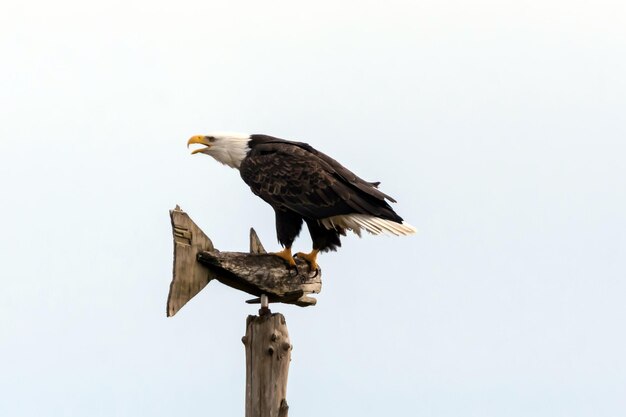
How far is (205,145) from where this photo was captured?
27.0ft

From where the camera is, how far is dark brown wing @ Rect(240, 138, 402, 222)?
25.9 ft

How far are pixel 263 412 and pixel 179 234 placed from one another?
1.33 m

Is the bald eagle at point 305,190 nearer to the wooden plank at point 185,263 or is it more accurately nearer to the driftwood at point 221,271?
the driftwood at point 221,271

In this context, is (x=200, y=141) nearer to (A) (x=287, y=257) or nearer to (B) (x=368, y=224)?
(A) (x=287, y=257)

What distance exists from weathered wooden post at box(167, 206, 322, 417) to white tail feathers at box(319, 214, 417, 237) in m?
0.75

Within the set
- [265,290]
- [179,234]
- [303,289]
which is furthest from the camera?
[303,289]

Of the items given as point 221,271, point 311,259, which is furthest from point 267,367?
point 311,259

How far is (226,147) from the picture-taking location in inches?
324

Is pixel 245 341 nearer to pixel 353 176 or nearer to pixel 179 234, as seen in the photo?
pixel 179 234

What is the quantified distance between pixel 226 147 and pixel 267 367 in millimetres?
1942

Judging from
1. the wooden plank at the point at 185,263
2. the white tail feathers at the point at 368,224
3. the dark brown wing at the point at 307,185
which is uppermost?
the dark brown wing at the point at 307,185

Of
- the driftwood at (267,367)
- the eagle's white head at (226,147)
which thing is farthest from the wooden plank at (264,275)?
the eagle's white head at (226,147)

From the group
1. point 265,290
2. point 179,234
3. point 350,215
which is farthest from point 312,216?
point 179,234

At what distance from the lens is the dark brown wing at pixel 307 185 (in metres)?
7.89
